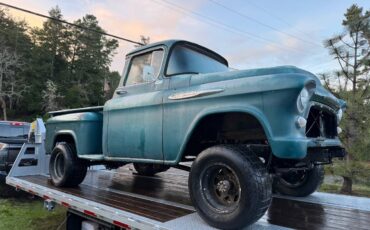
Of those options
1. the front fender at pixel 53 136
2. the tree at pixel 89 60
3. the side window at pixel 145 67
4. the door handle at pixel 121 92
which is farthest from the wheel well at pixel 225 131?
the tree at pixel 89 60

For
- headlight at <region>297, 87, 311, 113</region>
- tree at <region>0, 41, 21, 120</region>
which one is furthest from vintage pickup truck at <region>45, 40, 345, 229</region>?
tree at <region>0, 41, 21, 120</region>

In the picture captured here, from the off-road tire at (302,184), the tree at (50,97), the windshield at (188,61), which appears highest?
the tree at (50,97)

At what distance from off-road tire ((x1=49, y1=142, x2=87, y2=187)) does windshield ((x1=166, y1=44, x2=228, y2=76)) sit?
7.59 feet

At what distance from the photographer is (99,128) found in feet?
17.1

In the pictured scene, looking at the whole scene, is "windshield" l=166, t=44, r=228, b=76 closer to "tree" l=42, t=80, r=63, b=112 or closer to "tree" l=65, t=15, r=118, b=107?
"tree" l=42, t=80, r=63, b=112

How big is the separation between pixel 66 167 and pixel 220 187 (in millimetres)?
2993

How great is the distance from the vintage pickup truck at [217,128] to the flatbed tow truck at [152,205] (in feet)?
1.05

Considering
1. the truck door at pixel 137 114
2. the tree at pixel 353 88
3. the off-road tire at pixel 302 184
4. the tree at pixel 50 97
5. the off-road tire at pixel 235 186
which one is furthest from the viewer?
the tree at pixel 50 97

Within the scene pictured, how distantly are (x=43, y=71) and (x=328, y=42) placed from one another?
4465 centimetres

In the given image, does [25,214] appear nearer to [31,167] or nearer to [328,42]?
[31,167]

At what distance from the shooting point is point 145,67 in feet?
14.1

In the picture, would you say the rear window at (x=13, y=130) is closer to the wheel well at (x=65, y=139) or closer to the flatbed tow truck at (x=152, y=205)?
the flatbed tow truck at (x=152, y=205)

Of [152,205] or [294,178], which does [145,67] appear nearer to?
[152,205]

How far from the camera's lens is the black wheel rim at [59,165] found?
556 centimetres
